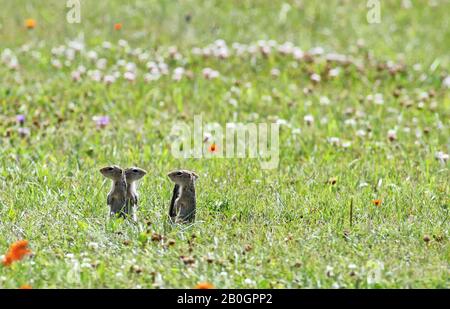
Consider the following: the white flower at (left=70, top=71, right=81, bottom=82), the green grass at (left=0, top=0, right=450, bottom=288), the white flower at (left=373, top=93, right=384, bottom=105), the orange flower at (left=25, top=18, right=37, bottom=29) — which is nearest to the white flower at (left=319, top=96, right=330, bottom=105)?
the green grass at (left=0, top=0, right=450, bottom=288)

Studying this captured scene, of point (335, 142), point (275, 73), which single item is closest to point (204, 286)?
point (335, 142)

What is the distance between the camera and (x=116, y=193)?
20.1ft

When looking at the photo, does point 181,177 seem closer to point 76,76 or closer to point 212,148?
point 212,148

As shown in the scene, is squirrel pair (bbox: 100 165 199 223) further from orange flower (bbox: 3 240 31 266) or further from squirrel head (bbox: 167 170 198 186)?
orange flower (bbox: 3 240 31 266)

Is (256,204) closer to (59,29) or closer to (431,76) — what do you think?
(431,76)

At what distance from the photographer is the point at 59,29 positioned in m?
11.6

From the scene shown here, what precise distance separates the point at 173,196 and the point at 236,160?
5.72 feet

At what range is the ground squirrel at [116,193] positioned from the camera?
6.11 m

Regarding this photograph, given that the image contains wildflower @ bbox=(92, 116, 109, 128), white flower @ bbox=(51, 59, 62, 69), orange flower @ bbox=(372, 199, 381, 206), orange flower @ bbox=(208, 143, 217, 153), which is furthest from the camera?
white flower @ bbox=(51, 59, 62, 69)

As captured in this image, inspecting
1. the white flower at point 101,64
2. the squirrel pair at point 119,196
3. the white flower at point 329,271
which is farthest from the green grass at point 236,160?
the white flower at point 101,64

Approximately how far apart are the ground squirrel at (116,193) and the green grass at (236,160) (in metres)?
0.13

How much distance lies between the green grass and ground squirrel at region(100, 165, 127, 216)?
0.13 meters

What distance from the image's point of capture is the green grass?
555cm

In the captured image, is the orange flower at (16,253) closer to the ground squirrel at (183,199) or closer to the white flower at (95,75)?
the ground squirrel at (183,199)
